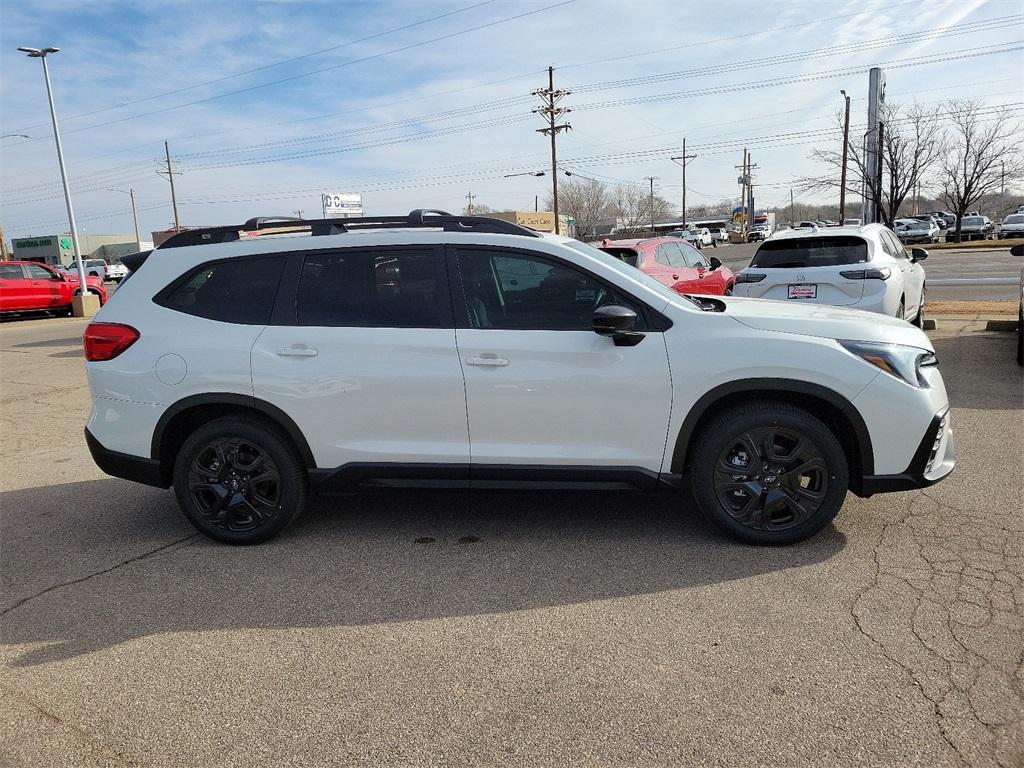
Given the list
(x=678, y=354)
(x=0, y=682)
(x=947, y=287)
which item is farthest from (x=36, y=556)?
(x=947, y=287)

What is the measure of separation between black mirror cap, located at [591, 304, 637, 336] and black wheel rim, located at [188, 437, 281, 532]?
2016 mm

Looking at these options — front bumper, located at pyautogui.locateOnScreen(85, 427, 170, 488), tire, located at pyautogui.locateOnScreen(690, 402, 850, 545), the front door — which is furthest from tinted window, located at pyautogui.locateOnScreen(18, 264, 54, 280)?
tire, located at pyautogui.locateOnScreen(690, 402, 850, 545)

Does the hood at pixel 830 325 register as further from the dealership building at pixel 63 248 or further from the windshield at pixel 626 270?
the dealership building at pixel 63 248

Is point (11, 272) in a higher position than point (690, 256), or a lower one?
higher

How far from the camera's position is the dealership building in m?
89.0

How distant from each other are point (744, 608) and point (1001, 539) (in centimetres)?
167

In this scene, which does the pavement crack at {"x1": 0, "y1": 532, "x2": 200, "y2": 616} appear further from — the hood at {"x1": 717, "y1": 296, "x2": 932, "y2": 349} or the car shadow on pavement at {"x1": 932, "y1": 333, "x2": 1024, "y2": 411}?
the car shadow on pavement at {"x1": 932, "y1": 333, "x2": 1024, "y2": 411}

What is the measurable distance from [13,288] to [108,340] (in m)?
21.1

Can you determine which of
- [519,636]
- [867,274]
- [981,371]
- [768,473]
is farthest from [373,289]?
[981,371]

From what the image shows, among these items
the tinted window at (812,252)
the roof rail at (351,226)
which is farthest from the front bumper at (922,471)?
the tinted window at (812,252)

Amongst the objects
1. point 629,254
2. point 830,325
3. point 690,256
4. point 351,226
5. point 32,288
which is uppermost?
point 351,226

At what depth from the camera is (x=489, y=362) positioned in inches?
157

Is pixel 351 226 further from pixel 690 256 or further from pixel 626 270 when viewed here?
pixel 690 256

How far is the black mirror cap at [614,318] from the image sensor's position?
3.79 m
